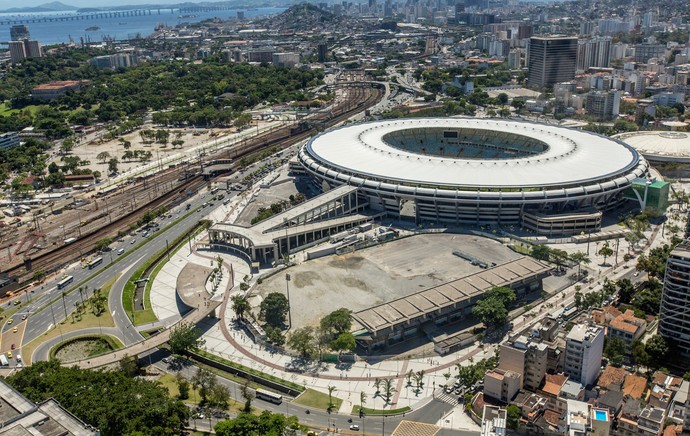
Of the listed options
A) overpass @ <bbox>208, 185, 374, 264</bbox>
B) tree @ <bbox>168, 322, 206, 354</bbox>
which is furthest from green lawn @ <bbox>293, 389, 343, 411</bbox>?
overpass @ <bbox>208, 185, 374, 264</bbox>

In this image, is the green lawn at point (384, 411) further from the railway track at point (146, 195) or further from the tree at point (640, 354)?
the railway track at point (146, 195)

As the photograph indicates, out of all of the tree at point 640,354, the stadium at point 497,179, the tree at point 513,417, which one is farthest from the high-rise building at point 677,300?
the stadium at point 497,179

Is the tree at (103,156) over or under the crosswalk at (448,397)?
over

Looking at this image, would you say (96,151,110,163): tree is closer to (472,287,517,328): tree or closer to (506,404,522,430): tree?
(472,287,517,328): tree

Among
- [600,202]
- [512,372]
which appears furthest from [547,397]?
[600,202]

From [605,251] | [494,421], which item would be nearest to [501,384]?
[494,421]

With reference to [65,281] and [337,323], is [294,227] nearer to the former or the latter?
[337,323]
